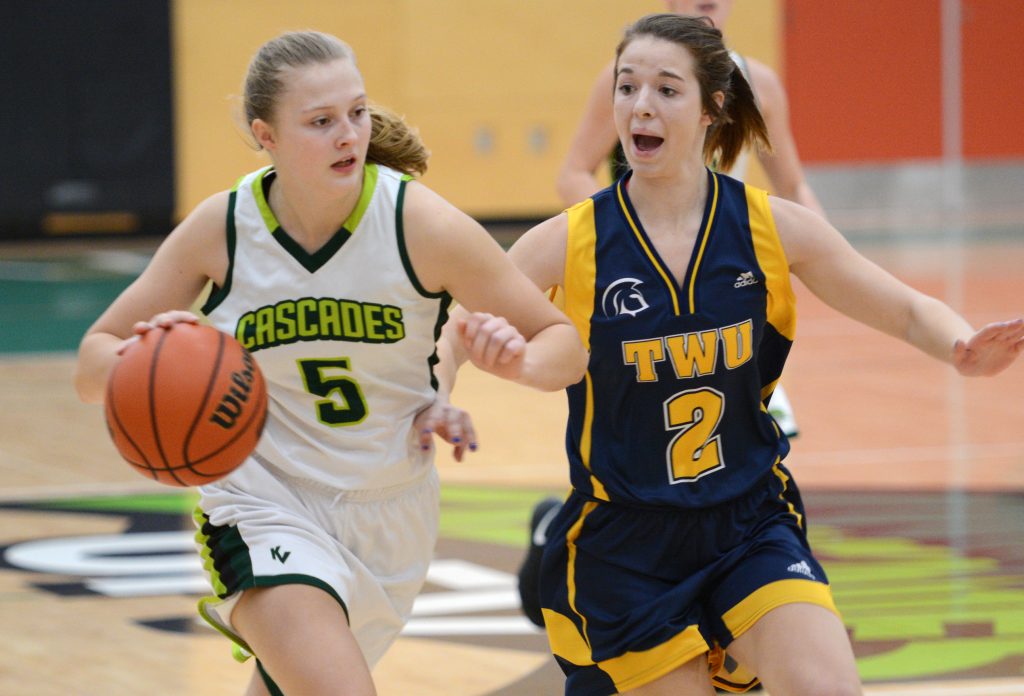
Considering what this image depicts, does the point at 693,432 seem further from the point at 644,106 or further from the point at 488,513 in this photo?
the point at 488,513

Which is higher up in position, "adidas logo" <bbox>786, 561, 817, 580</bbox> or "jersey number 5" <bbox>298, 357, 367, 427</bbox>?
"jersey number 5" <bbox>298, 357, 367, 427</bbox>

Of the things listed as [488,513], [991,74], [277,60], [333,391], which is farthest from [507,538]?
[991,74]

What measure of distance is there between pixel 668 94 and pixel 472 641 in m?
2.03

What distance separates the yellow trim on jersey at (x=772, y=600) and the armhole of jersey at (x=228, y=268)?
116cm

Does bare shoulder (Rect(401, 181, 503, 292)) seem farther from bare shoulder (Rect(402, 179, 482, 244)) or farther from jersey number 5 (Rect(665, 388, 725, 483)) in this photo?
jersey number 5 (Rect(665, 388, 725, 483))

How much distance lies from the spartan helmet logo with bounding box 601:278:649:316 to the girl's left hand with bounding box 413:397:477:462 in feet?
1.18

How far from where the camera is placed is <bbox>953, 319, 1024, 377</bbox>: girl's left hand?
3.04 m

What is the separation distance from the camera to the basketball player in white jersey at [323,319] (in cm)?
303

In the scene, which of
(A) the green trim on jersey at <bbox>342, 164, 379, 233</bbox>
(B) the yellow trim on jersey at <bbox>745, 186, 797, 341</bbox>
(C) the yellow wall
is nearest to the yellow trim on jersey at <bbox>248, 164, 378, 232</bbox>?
(A) the green trim on jersey at <bbox>342, 164, 379, 233</bbox>

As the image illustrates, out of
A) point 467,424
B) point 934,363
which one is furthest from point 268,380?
point 934,363

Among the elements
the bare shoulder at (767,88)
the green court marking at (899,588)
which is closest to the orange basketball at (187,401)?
the green court marking at (899,588)

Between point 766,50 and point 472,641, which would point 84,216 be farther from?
point 472,641

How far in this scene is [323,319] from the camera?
3.10 m

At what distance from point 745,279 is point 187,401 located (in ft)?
3.69
